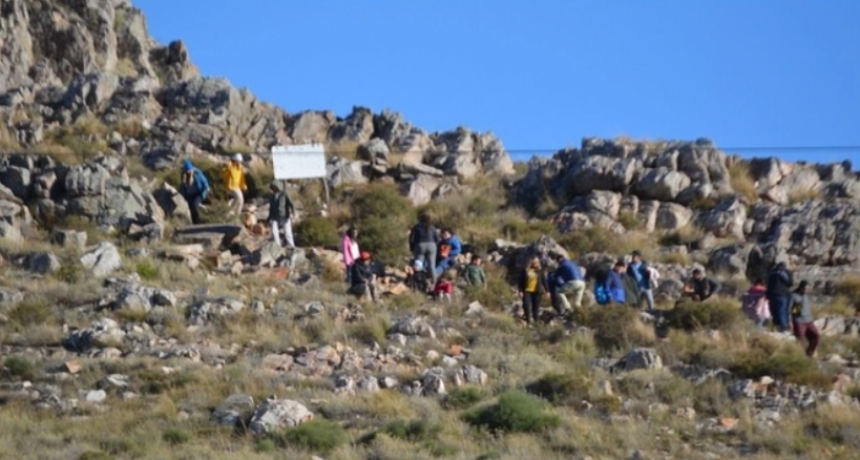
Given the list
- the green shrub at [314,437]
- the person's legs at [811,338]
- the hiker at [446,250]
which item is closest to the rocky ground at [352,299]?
the green shrub at [314,437]

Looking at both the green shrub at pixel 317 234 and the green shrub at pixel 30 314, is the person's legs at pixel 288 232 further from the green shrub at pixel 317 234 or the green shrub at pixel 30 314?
the green shrub at pixel 30 314

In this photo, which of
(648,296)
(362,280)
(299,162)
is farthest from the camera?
(299,162)

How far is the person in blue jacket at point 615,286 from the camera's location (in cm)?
3167

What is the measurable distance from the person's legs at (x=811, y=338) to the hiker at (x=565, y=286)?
464 cm

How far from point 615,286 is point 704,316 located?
231cm

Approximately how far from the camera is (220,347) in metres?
28.9

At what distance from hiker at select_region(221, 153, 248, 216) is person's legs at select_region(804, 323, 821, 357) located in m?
14.5

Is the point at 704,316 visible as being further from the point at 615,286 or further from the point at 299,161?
the point at 299,161

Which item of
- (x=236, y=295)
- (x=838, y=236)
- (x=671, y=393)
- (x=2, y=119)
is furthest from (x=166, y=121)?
(x=671, y=393)

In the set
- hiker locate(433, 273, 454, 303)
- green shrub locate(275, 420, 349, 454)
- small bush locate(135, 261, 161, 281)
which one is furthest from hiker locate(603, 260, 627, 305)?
green shrub locate(275, 420, 349, 454)

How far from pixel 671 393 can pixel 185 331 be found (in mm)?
9097

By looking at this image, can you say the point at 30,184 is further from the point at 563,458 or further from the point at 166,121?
the point at 563,458

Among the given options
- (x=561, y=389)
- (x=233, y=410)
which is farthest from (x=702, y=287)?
(x=233, y=410)

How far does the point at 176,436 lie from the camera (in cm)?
2355
